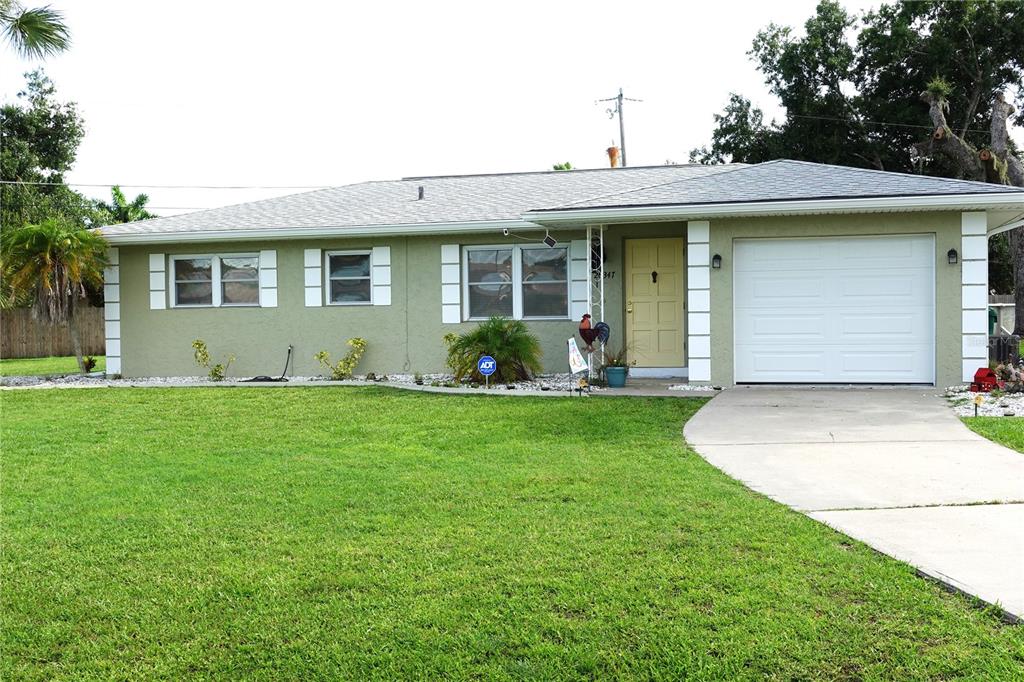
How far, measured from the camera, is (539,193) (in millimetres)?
15516

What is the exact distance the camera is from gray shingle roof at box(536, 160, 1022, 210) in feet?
35.4

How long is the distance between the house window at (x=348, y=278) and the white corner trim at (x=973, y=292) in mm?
9072

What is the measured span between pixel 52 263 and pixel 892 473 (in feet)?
44.3

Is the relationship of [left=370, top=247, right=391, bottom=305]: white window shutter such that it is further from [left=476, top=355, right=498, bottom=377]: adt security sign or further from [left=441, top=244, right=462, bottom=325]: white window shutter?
[left=476, top=355, right=498, bottom=377]: adt security sign

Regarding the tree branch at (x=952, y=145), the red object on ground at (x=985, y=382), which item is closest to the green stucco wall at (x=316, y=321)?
the red object on ground at (x=985, y=382)

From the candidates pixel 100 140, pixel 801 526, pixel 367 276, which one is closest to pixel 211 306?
pixel 367 276

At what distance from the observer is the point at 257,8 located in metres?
10.8

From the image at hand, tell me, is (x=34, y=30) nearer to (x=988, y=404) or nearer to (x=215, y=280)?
(x=215, y=280)

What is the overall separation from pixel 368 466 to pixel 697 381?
6196 mm

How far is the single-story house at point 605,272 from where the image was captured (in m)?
11.1

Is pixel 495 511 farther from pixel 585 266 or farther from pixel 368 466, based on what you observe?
pixel 585 266

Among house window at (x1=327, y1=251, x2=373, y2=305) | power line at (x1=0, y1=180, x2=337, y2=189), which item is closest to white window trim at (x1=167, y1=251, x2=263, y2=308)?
house window at (x1=327, y1=251, x2=373, y2=305)

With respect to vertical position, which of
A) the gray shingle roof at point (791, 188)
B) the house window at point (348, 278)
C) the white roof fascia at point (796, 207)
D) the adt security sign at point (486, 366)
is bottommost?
the adt security sign at point (486, 366)

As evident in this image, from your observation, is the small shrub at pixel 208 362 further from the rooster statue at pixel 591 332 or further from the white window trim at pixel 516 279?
the rooster statue at pixel 591 332
